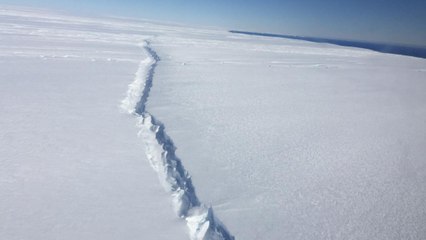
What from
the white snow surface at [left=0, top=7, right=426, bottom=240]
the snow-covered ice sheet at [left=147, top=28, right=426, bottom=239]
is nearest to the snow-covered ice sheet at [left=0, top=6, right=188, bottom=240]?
the white snow surface at [left=0, top=7, right=426, bottom=240]

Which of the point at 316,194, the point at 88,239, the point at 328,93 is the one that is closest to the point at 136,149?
the point at 88,239

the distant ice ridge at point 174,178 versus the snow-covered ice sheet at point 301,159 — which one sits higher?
the snow-covered ice sheet at point 301,159

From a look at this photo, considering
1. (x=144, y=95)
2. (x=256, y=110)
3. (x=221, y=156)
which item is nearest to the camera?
(x=221, y=156)

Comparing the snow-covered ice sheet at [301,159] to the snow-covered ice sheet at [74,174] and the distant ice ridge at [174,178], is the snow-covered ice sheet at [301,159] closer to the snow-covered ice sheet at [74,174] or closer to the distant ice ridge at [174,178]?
the distant ice ridge at [174,178]

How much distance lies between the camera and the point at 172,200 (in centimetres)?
208

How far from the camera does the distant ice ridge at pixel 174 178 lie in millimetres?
1819

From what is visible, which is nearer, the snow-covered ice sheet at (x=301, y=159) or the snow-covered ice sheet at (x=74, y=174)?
the snow-covered ice sheet at (x=74, y=174)

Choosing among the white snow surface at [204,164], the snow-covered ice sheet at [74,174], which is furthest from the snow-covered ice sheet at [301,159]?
the snow-covered ice sheet at [74,174]

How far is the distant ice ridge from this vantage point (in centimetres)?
182

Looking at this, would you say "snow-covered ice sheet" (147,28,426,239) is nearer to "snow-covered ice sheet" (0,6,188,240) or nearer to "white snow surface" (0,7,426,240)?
"white snow surface" (0,7,426,240)

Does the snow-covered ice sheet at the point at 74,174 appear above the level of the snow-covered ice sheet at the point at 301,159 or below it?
below

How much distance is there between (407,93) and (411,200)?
5229 millimetres

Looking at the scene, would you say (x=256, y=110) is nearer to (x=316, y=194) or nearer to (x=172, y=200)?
(x=316, y=194)

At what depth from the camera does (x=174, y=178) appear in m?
2.37
